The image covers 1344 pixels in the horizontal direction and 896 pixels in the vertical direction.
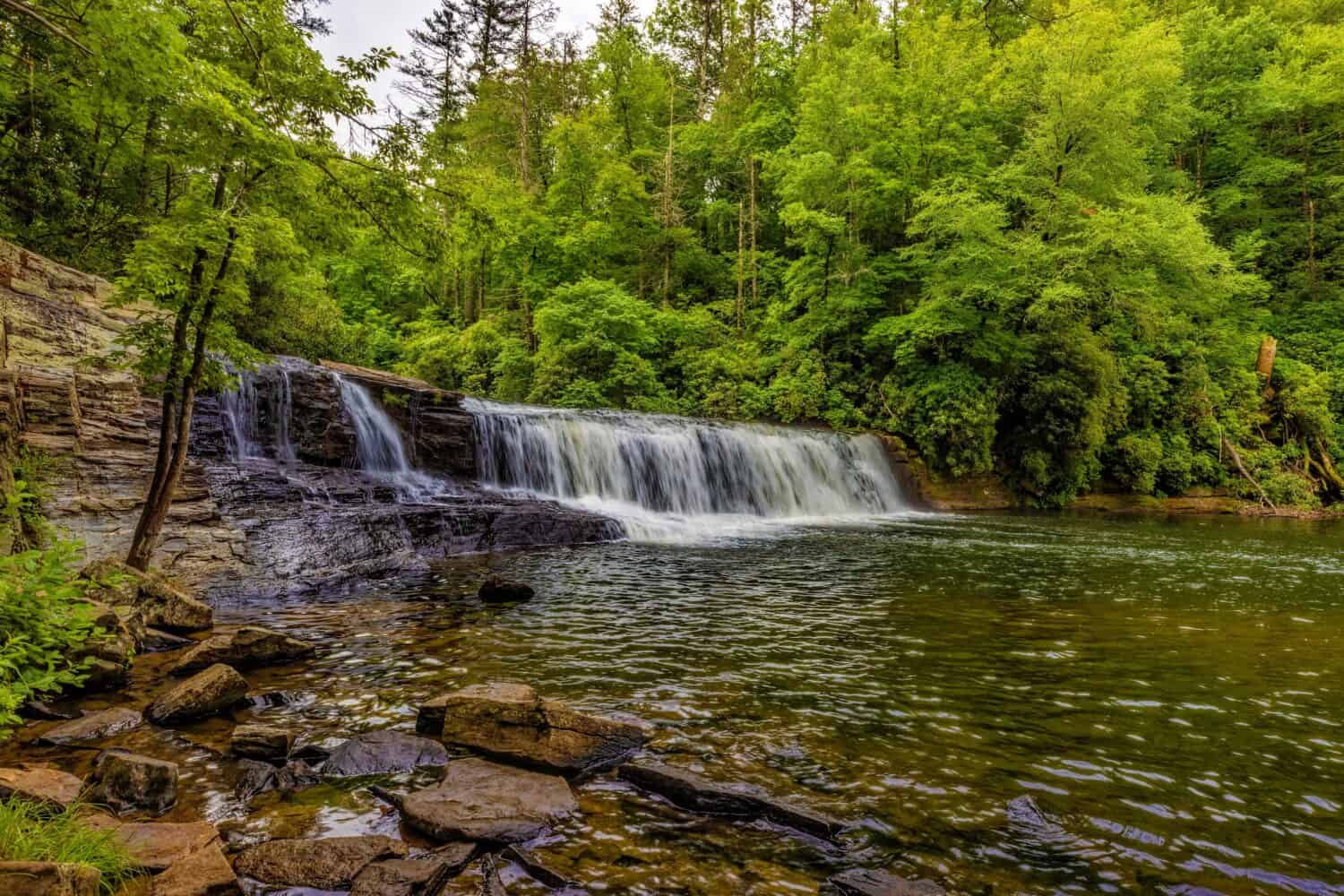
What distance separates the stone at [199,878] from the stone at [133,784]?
73 centimetres

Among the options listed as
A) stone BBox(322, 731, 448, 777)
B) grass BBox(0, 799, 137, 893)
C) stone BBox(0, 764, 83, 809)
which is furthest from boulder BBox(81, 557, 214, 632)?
grass BBox(0, 799, 137, 893)

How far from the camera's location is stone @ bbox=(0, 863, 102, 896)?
5.70 feet

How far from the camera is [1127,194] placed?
64.2ft

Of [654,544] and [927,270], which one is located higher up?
[927,270]

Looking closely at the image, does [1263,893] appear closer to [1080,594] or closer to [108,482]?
[1080,594]

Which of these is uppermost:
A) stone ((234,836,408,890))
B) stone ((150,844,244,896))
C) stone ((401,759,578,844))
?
stone ((150,844,244,896))

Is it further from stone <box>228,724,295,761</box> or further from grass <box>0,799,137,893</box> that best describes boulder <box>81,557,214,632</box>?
grass <box>0,799,137,893</box>

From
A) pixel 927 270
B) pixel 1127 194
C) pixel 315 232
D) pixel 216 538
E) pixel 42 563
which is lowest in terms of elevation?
pixel 216 538

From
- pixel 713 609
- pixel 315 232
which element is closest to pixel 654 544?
pixel 713 609

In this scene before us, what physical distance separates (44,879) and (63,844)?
1.91ft

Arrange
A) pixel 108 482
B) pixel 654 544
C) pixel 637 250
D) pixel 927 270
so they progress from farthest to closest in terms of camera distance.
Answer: pixel 637 250, pixel 927 270, pixel 654 544, pixel 108 482

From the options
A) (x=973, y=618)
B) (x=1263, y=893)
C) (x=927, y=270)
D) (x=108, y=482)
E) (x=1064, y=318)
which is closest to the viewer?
(x=1263, y=893)

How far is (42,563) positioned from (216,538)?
517 cm

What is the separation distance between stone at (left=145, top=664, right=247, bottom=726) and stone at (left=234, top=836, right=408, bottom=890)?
1.84 metres
